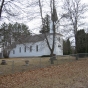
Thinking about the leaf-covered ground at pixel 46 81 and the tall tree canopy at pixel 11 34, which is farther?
the tall tree canopy at pixel 11 34

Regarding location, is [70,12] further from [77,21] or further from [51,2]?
[51,2]

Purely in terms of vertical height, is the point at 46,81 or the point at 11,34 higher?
the point at 11,34

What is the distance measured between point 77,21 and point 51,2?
7.33 m

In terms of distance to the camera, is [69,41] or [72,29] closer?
[72,29]

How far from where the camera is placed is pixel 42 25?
991 inches

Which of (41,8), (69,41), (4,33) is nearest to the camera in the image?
(4,33)

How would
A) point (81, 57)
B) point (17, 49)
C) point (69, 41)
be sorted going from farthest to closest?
point (17, 49) → point (69, 41) → point (81, 57)

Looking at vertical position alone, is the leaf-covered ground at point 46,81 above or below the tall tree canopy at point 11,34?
below

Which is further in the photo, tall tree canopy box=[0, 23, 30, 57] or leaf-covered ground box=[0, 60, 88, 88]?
tall tree canopy box=[0, 23, 30, 57]

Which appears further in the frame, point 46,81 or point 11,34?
point 11,34

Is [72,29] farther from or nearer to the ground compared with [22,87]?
farther from the ground

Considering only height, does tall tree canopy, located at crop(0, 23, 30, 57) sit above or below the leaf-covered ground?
above

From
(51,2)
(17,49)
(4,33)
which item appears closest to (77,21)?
(51,2)

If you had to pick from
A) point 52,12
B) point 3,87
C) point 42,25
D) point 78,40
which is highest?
point 52,12
